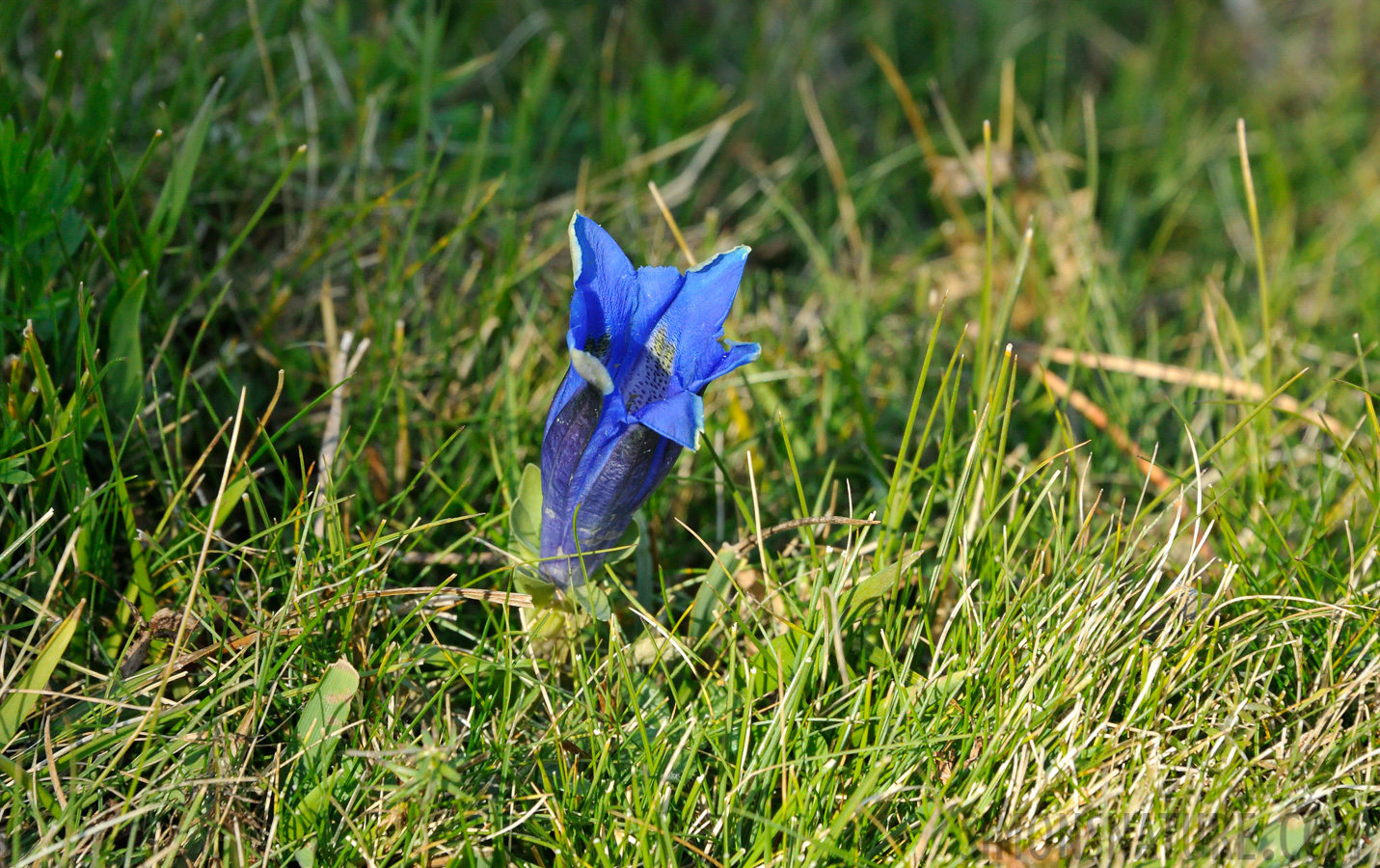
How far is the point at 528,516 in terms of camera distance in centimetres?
173

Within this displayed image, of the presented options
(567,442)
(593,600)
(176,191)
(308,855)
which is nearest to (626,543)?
(593,600)

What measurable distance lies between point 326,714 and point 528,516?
16.9 inches

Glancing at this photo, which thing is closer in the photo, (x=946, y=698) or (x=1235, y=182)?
(x=946, y=698)

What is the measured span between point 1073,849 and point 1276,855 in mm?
281

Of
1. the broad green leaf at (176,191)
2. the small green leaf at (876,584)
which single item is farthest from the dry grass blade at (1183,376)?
the broad green leaf at (176,191)

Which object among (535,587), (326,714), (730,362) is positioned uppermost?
(730,362)

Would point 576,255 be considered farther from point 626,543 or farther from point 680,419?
point 626,543

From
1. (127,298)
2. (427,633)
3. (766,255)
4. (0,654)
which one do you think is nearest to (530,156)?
(766,255)

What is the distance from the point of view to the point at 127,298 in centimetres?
186

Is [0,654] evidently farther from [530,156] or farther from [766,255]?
[766,255]

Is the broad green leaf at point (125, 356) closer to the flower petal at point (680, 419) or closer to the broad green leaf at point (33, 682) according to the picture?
the broad green leaf at point (33, 682)

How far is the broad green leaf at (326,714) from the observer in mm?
1553

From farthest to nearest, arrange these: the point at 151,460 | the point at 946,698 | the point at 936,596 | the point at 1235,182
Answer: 1. the point at 1235,182
2. the point at 936,596
3. the point at 151,460
4. the point at 946,698

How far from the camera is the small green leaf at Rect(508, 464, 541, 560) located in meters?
1.72
